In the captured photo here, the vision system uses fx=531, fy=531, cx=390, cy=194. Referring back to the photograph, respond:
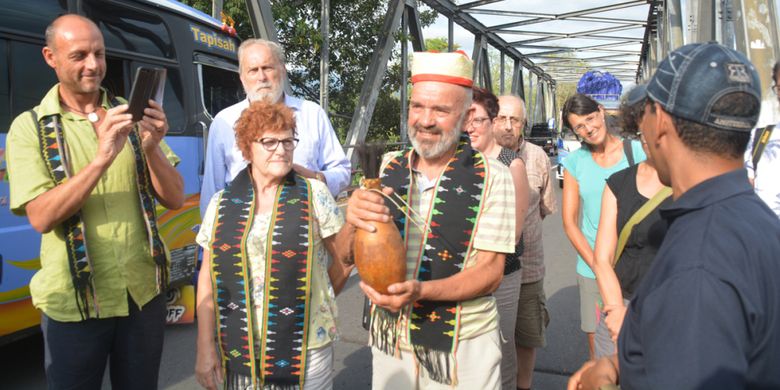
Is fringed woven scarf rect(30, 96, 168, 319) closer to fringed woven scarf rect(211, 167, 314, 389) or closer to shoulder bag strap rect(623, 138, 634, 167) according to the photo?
fringed woven scarf rect(211, 167, 314, 389)

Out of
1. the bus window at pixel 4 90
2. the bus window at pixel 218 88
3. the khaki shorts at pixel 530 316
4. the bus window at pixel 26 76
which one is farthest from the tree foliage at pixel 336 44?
the khaki shorts at pixel 530 316

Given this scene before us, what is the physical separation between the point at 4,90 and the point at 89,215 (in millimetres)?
2249

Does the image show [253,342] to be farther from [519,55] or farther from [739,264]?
[519,55]

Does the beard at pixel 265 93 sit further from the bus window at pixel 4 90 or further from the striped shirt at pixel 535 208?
the bus window at pixel 4 90

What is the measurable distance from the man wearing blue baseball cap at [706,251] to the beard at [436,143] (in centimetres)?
77

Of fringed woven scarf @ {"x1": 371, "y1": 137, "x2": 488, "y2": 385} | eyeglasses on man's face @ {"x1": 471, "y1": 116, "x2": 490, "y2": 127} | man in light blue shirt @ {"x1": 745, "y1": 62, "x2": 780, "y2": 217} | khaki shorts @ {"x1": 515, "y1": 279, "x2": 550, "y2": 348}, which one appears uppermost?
eyeglasses on man's face @ {"x1": 471, "y1": 116, "x2": 490, "y2": 127}

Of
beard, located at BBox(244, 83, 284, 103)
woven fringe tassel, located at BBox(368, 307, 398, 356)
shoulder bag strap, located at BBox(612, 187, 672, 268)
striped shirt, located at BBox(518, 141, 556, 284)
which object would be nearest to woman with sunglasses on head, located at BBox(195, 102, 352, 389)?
woven fringe tassel, located at BBox(368, 307, 398, 356)

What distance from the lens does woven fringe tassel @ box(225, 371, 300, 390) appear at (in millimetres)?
1944

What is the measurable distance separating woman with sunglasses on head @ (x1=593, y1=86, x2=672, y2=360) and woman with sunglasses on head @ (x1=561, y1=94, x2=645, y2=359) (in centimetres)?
59

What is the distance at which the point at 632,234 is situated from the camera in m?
2.21

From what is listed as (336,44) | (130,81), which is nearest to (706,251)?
(130,81)

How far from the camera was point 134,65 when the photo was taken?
15.5ft

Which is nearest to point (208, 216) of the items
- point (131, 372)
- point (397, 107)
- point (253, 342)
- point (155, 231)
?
point (155, 231)

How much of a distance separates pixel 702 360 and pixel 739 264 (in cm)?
19
